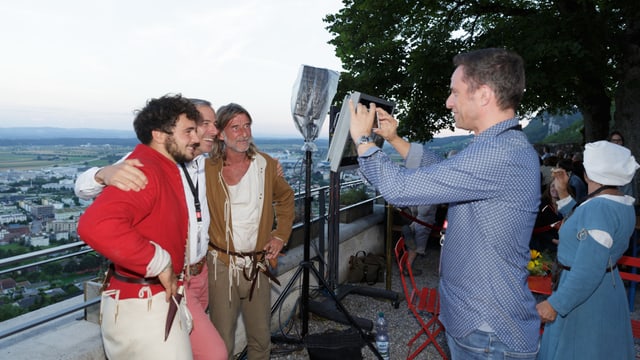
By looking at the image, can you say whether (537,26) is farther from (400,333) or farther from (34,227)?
(34,227)

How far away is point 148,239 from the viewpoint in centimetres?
185

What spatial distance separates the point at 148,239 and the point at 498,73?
156 cm

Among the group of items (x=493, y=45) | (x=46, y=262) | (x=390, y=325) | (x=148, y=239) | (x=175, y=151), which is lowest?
(x=390, y=325)

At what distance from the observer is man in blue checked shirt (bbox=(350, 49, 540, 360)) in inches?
59.8

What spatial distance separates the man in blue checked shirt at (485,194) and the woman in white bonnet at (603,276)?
0.81 meters

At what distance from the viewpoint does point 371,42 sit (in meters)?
11.8

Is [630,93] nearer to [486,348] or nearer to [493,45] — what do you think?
[493,45]

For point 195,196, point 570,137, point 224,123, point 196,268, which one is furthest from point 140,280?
point 570,137

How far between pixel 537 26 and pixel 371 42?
13.9 feet

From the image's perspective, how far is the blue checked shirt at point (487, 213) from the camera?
1.51 m

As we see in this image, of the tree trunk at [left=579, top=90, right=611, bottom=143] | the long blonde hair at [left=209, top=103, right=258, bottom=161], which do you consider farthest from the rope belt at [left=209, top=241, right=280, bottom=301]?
the tree trunk at [left=579, top=90, right=611, bottom=143]

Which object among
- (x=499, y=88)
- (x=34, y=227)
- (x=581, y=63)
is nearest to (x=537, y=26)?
(x=581, y=63)

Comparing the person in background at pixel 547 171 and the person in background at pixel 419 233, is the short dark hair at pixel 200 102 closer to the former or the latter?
the person in background at pixel 419 233

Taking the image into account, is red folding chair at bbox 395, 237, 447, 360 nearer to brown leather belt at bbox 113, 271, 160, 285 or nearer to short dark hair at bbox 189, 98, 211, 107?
short dark hair at bbox 189, 98, 211, 107
